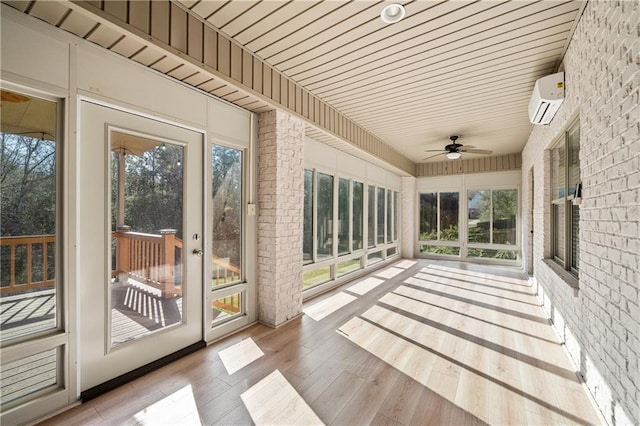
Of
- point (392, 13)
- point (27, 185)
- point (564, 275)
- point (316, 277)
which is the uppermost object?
point (392, 13)

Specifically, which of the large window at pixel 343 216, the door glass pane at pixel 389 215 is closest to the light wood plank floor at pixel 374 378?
the large window at pixel 343 216

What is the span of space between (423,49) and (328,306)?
3366mm

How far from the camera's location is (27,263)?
189 centimetres

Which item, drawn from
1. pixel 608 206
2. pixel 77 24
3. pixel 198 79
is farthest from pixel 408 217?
pixel 77 24

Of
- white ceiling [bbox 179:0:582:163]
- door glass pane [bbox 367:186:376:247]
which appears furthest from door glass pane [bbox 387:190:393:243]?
white ceiling [bbox 179:0:582:163]

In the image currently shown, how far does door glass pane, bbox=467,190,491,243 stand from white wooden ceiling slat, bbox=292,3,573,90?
6.02 meters

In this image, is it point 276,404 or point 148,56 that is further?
point 148,56

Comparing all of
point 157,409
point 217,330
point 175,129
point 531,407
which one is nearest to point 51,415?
point 157,409

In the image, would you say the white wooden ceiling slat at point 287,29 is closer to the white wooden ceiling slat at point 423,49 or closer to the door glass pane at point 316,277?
the white wooden ceiling slat at point 423,49

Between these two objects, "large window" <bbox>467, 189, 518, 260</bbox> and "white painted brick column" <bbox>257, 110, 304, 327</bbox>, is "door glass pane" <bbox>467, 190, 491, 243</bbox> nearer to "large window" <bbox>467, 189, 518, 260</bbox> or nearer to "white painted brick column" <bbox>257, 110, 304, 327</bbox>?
"large window" <bbox>467, 189, 518, 260</bbox>

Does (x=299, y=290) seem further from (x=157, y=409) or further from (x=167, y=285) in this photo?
(x=157, y=409)

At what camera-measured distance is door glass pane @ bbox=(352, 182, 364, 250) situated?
6012 millimetres

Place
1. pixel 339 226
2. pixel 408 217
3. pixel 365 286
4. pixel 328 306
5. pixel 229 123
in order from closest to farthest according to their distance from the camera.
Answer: pixel 229 123
pixel 328 306
pixel 365 286
pixel 339 226
pixel 408 217

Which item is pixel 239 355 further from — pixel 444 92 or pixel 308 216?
pixel 444 92
